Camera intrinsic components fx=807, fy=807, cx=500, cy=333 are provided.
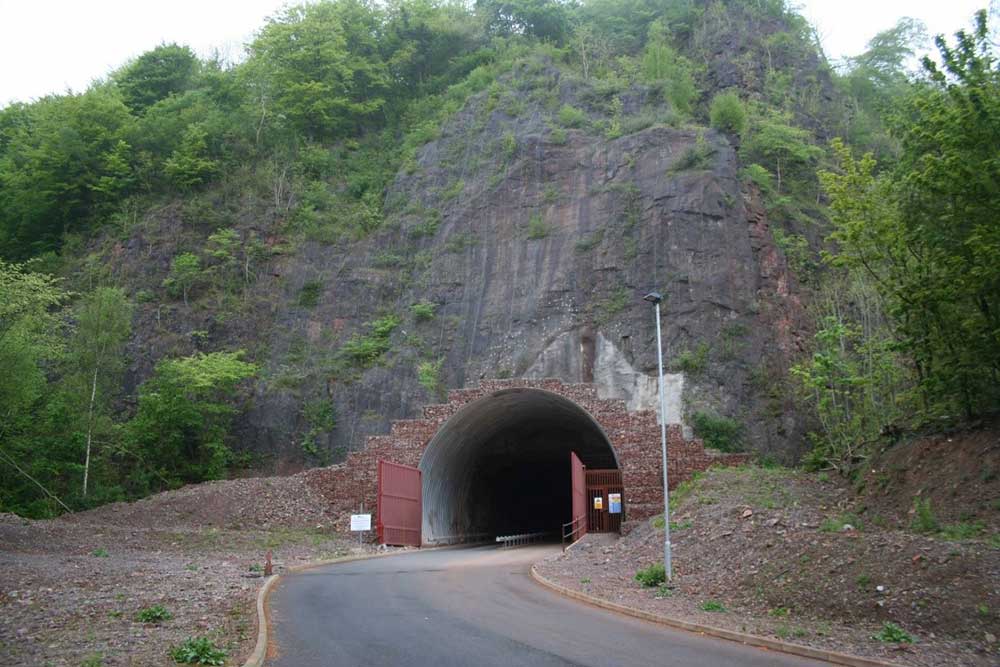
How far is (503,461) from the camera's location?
35938 millimetres

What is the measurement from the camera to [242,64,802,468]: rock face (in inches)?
1176

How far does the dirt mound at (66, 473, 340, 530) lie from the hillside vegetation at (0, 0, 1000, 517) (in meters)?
3.66

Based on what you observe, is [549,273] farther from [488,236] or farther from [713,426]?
[713,426]

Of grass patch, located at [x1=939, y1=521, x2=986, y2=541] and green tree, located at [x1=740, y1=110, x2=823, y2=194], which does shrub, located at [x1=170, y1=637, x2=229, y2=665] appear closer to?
grass patch, located at [x1=939, y1=521, x2=986, y2=541]

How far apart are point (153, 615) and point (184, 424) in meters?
24.2

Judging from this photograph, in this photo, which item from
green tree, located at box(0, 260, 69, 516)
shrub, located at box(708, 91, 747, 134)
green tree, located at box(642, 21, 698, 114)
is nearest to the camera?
green tree, located at box(0, 260, 69, 516)

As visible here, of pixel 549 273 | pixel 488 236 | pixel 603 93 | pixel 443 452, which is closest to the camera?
pixel 443 452

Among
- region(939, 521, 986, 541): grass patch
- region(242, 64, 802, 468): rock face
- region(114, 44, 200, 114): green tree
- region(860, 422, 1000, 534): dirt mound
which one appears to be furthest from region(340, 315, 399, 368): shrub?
region(114, 44, 200, 114): green tree

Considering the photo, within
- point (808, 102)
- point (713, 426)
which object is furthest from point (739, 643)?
point (808, 102)

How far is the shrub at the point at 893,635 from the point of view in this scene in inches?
374

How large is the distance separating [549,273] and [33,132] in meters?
34.1

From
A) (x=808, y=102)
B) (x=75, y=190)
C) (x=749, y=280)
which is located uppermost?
(x=808, y=102)

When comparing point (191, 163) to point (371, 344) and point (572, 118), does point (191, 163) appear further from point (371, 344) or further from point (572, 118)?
point (572, 118)

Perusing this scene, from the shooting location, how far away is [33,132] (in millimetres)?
47719
